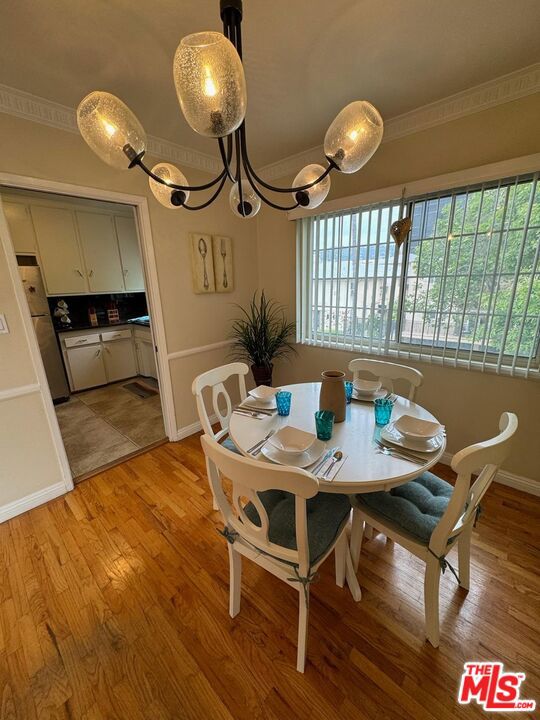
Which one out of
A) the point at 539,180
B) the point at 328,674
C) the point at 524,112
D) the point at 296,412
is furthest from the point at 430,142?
the point at 328,674

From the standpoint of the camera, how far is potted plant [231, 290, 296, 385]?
289cm

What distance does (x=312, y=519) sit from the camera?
3.78 feet

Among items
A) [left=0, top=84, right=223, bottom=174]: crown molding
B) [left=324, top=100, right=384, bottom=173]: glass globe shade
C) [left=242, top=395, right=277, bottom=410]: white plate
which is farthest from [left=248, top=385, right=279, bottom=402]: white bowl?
[left=0, top=84, right=223, bottom=174]: crown molding

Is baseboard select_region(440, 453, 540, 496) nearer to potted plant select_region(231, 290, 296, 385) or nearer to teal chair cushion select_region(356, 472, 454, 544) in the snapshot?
teal chair cushion select_region(356, 472, 454, 544)

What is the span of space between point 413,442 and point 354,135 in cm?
118

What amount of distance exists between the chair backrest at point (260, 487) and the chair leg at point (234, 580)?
205mm

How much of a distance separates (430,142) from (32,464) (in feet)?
11.4

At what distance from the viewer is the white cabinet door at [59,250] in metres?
3.40

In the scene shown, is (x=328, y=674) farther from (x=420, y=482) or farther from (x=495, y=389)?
(x=495, y=389)

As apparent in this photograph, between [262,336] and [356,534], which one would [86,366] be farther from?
[356,534]

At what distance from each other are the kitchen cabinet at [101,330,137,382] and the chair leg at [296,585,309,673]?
403 cm

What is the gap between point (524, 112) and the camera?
1611 mm

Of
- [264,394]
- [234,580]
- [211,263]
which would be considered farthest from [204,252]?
[234,580]

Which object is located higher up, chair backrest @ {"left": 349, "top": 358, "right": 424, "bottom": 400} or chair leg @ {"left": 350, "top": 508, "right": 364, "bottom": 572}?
chair backrest @ {"left": 349, "top": 358, "right": 424, "bottom": 400}
